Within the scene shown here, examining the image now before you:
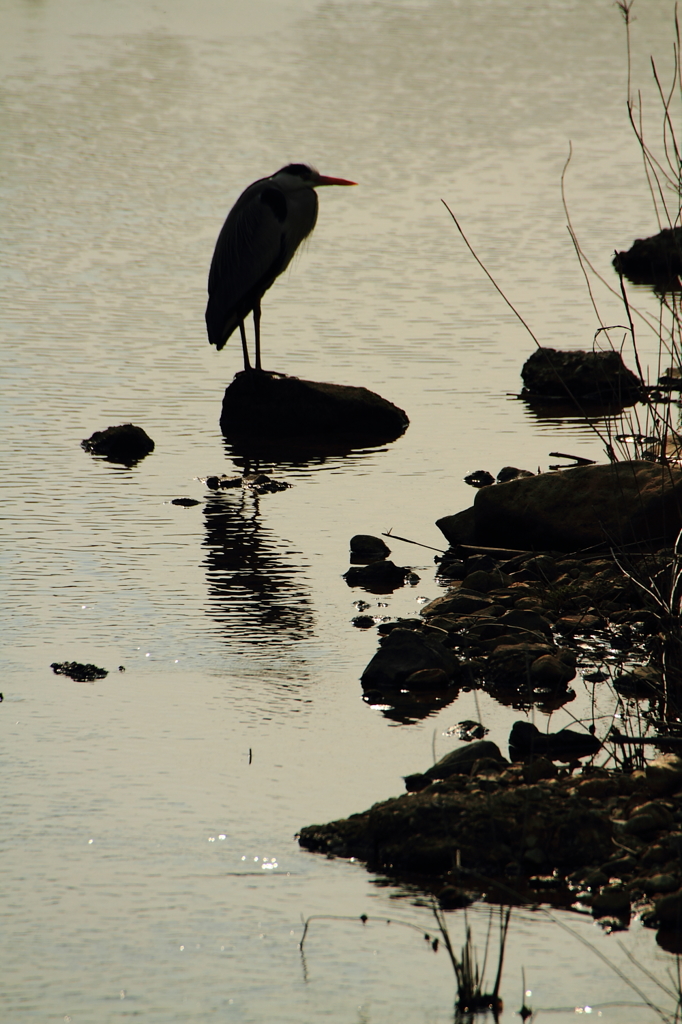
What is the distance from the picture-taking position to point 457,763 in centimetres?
395

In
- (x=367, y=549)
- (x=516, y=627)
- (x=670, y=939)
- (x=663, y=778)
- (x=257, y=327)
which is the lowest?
(x=670, y=939)

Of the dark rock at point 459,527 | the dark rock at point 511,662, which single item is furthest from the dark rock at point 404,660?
the dark rock at point 459,527

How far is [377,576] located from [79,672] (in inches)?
54.7

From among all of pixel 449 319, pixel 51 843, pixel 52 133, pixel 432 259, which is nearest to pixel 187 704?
pixel 51 843

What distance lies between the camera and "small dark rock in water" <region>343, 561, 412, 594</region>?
18.7ft

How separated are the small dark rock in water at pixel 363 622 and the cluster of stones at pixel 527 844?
62.2 inches

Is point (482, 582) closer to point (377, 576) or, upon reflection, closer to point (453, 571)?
point (453, 571)

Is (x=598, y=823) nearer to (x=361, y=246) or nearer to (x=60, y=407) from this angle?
A: (x=60, y=407)

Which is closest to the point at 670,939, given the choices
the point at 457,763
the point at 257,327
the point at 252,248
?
the point at 457,763

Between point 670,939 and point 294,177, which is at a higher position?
point 294,177

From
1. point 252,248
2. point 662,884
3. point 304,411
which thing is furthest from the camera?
point 252,248

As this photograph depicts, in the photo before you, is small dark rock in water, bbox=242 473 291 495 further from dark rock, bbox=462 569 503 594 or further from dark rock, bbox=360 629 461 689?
dark rock, bbox=360 629 461 689

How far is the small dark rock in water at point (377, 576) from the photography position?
225 inches

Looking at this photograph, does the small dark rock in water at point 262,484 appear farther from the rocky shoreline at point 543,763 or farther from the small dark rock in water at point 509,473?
the rocky shoreline at point 543,763
